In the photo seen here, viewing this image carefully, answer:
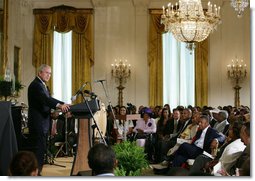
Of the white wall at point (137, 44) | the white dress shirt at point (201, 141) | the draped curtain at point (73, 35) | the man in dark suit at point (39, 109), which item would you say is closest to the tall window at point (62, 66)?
the draped curtain at point (73, 35)

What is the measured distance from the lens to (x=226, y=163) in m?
4.50

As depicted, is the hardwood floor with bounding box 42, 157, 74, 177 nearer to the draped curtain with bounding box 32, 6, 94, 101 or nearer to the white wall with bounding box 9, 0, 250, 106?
the draped curtain with bounding box 32, 6, 94, 101

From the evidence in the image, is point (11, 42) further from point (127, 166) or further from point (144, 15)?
point (127, 166)

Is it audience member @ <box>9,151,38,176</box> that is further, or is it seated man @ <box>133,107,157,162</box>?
seated man @ <box>133,107,157,162</box>

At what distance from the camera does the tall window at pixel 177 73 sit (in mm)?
11914

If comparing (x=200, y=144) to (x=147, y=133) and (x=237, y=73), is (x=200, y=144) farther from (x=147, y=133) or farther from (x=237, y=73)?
(x=237, y=73)

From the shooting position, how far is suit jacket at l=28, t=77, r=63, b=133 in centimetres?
510

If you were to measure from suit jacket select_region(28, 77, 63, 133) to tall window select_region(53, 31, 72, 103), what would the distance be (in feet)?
19.2

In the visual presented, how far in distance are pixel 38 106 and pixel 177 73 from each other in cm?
722

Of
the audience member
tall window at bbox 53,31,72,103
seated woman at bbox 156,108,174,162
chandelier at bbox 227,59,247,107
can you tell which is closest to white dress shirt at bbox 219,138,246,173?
the audience member

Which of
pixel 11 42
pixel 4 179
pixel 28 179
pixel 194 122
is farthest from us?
pixel 11 42

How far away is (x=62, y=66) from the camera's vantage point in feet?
37.3

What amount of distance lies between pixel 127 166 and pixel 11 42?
6438mm

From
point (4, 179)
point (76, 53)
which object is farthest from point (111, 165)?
point (76, 53)
